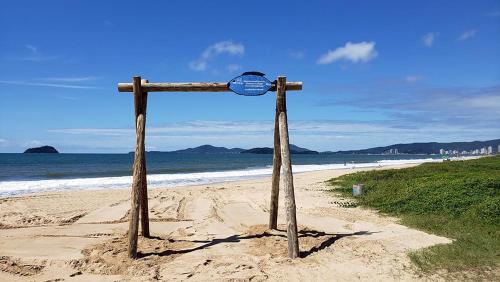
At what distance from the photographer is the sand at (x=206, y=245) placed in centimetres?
631

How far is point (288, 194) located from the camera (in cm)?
732

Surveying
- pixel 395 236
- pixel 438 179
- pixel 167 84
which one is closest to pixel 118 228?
pixel 167 84

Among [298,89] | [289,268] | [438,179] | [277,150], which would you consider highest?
[298,89]

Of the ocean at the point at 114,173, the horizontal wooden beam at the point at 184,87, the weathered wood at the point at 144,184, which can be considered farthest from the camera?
the ocean at the point at 114,173

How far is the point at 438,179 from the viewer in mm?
15086

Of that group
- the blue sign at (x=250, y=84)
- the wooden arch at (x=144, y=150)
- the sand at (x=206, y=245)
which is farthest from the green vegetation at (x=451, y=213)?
the blue sign at (x=250, y=84)

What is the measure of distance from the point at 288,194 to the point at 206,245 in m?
1.96

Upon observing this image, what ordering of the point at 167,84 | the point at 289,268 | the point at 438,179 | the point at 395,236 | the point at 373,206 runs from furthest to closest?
the point at 438,179 → the point at 373,206 → the point at 395,236 → the point at 167,84 → the point at 289,268

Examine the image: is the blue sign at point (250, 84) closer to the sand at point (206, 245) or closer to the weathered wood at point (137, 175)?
the weathered wood at point (137, 175)

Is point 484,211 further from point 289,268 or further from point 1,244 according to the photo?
point 1,244

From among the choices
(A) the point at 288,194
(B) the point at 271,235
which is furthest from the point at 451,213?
(A) the point at 288,194

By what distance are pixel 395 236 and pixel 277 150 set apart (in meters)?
3.00

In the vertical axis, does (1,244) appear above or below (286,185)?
below

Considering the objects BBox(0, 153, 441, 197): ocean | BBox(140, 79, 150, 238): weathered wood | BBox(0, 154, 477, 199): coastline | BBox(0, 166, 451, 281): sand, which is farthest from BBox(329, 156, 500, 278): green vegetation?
BBox(0, 153, 441, 197): ocean
